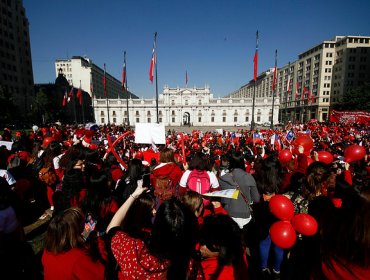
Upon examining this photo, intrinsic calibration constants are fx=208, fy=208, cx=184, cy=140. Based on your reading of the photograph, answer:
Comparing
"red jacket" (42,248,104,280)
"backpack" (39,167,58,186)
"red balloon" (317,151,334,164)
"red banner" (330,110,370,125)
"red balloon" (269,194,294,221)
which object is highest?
"red banner" (330,110,370,125)

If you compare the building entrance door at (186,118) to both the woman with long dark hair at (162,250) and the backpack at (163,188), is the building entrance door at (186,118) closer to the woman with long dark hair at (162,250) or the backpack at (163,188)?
the backpack at (163,188)

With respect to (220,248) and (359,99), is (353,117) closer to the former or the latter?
(220,248)

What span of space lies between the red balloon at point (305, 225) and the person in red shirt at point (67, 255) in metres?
1.99

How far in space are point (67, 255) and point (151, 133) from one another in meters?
5.33

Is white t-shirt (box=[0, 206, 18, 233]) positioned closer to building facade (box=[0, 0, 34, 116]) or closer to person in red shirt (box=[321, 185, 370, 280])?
person in red shirt (box=[321, 185, 370, 280])

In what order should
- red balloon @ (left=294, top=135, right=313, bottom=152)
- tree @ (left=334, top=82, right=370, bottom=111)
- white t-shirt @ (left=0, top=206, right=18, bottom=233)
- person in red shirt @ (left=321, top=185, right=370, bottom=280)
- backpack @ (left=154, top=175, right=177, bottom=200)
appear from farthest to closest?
1. tree @ (left=334, top=82, right=370, bottom=111)
2. red balloon @ (left=294, top=135, right=313, bottom=152)
3. backpack @ (left=154, top=175, right=177, bottom=200)
4. white t-shirt @ (left=0, top=206, right=18, bottom=233)
5. person in red shirt @ (left=321, top=185, right=370, bottom=280)

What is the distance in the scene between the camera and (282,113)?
8519 centimetres

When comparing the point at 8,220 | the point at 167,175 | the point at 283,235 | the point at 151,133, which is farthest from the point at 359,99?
the point at 8,220

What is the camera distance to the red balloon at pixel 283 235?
7.15 feet

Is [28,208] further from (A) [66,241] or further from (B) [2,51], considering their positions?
(B) [2,51]

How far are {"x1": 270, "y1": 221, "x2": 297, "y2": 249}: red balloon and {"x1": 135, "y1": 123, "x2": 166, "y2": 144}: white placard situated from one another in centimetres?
495

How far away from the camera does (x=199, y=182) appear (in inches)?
131

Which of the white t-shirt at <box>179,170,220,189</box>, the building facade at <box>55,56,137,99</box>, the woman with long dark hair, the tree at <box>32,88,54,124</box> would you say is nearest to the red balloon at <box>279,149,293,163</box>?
the white t-shirt at <box>179,170,220,189</box>

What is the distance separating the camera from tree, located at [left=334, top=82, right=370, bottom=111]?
45416 mm
